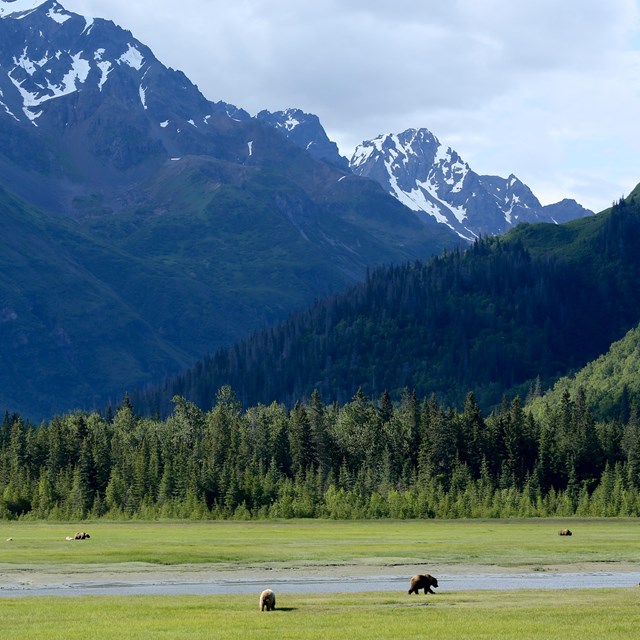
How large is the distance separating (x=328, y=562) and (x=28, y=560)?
22.1 m

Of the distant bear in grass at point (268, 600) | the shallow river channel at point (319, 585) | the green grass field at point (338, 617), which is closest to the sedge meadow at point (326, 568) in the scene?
the green grass field at point (338, 617)

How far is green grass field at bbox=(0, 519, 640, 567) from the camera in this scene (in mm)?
103062

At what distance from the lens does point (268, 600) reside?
225 feet

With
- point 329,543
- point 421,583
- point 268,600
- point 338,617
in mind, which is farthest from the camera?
point 329,543

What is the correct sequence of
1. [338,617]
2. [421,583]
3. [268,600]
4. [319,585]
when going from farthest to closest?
1. [319,585]
2. [421,583]
3. [268,600]
4. [338,617]

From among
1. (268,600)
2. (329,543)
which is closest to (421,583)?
(268,600)

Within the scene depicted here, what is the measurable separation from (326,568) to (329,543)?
2303 cm

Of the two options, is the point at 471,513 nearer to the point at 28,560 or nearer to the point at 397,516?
the point at 397,516

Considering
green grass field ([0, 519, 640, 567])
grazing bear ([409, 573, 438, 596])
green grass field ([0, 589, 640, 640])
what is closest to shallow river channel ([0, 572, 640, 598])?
grazing bear ([409, 573, 438, 596])

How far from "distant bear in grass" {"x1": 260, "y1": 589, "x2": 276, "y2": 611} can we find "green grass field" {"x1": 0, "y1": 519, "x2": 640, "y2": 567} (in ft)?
101

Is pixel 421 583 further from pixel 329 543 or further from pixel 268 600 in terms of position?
pixel 329 543

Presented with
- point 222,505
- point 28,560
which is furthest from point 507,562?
point 222,505

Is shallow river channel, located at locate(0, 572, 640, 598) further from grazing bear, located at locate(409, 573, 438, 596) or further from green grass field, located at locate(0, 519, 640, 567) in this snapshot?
green grass field, located at locate(0, 519, 640, 567)

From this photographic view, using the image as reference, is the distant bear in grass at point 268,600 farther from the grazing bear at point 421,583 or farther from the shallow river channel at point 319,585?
the shallow river channel at point 319,585
